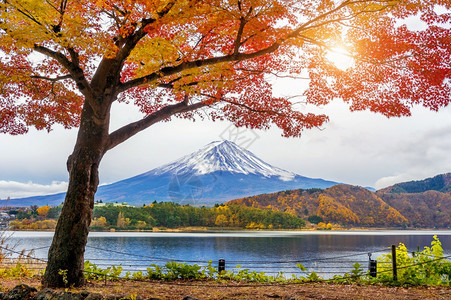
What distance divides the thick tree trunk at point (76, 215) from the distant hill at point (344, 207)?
238 feet

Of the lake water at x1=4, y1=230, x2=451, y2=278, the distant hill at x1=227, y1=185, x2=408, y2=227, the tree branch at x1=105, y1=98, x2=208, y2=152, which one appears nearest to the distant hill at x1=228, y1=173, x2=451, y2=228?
the distant hill at x1=227, y1=185, x2=408, y2=227

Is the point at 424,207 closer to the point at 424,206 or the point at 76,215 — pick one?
the point at 424,206

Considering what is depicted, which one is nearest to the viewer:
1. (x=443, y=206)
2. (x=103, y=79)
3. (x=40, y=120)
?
(x=103, y=79)

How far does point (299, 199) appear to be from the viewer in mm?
81000

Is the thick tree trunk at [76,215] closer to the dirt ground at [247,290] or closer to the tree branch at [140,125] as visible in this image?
the dirt ground at [247,290]

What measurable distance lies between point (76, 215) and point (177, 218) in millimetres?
69160

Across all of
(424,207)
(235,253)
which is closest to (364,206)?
(424,207)

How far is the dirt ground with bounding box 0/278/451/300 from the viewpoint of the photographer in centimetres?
628

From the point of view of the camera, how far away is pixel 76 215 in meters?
6.61

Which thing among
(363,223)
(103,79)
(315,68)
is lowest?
(363,223)

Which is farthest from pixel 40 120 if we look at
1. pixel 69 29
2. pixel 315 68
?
pixel 315 68

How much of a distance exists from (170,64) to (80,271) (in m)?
4.04

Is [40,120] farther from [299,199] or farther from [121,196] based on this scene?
[121,196]

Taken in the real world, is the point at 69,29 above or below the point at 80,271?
above
